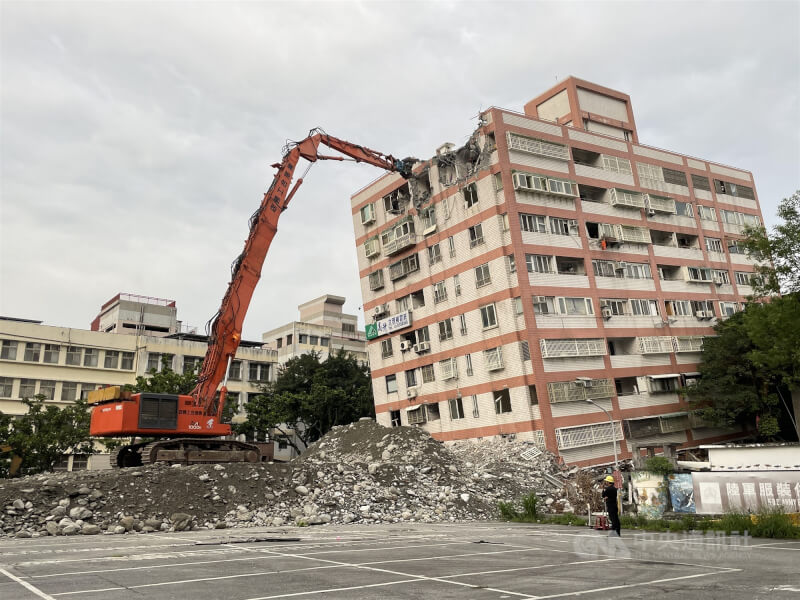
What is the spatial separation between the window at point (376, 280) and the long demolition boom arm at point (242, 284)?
1637 centimetres

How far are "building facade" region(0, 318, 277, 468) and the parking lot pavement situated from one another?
1417 inches

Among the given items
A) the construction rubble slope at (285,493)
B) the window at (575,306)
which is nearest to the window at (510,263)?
the window at (575,306)

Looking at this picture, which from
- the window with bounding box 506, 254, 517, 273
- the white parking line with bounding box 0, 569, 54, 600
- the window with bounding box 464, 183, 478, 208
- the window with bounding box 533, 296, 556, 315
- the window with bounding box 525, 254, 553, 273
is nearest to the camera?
the white parking line with bounding box 0, 569, 54, 600

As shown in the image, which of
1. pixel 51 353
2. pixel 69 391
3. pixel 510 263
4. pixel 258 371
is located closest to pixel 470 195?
pixel 510 263

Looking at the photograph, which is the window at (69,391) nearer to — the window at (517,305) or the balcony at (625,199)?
the window at (517,305)

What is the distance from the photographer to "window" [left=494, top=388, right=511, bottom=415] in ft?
118

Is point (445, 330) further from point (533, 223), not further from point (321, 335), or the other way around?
point (321, 335)

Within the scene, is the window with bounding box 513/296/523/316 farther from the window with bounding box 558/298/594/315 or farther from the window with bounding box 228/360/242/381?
→ the window with bounding box 228/360/242/381

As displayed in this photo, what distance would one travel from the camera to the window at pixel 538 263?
36.4 m

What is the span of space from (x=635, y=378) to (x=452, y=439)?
41.6 feet

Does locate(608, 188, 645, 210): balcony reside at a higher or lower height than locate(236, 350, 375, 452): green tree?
higher

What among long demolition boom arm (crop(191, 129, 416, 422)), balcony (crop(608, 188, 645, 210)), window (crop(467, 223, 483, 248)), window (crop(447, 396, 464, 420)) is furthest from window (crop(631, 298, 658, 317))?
long demolition boom arm (crop(191, 129, 416, 422))

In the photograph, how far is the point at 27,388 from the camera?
5019 cm

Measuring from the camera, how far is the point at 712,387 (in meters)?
39.7
